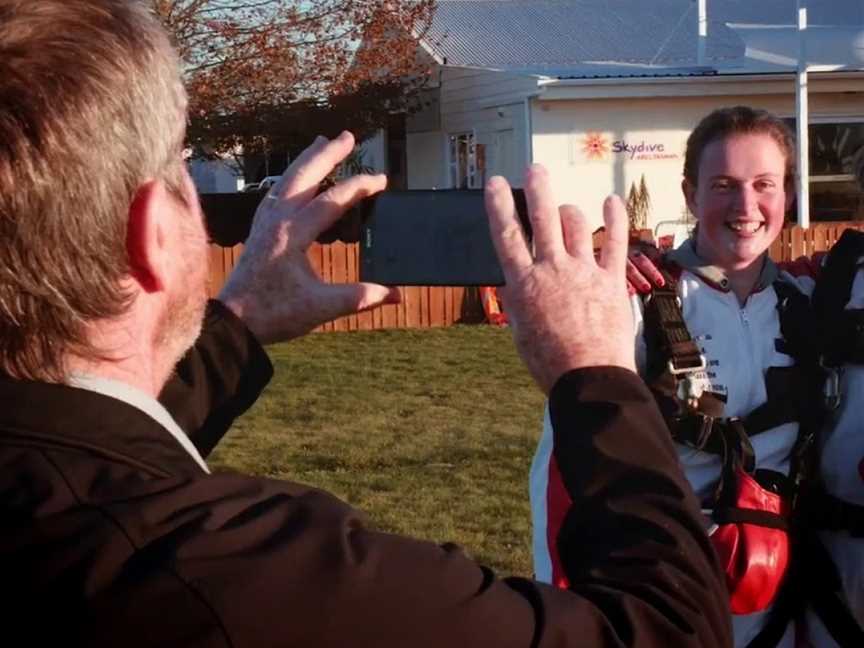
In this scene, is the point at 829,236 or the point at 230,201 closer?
the point at 230,201

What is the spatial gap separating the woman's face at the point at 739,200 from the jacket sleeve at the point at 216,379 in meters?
1.78

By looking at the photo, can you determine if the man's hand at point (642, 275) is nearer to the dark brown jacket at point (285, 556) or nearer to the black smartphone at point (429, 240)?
the black smartphone at point (429, 240)

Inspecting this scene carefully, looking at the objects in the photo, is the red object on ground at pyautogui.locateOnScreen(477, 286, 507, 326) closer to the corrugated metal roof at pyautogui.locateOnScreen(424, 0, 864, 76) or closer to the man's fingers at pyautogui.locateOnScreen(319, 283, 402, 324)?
the corrugated metal roof at pyautogui.locateOnScreen(424, 0, 864, 76)

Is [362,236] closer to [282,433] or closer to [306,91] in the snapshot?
[282,433]

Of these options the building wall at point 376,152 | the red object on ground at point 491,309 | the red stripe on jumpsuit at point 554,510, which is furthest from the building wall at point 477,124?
the red stripe on jumpsuit at point 554,510

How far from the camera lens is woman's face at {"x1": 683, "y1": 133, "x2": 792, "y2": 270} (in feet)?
12.3

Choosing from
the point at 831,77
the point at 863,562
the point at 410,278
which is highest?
the point at 831,77

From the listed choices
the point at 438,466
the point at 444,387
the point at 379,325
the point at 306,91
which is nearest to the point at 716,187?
the point at 438,466

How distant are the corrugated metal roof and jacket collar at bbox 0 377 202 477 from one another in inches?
1034

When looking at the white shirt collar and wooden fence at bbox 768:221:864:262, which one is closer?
the white shirt collar

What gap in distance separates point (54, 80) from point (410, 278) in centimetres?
72

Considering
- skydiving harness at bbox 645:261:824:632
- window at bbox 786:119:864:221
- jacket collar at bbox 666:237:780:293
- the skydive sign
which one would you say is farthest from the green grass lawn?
window at bbox 786:119:864:221

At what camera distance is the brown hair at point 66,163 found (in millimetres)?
1489

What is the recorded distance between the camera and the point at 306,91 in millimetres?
24797
